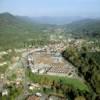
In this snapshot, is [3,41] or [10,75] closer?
[10,75]

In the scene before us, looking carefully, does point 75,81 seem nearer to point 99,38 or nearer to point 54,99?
point 54,99

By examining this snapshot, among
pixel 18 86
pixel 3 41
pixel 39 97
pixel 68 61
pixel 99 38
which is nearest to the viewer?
pixel 39 97

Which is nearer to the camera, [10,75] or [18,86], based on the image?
[18,86]

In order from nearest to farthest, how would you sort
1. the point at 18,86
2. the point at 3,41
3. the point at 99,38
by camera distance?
the point at 18,86 → the point at 3,41 → the point at 99,38

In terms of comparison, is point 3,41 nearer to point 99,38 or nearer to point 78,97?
point 99,38

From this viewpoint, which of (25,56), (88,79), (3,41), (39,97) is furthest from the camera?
(3,41)

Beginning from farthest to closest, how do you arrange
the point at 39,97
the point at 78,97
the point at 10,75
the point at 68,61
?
the point at 68,61, the point at 10,75, the point at 39,97, the point at 78,97

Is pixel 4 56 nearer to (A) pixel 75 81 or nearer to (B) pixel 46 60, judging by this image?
(B) pixel 46 60

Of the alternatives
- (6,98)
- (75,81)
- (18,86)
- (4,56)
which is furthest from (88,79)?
(4,56)

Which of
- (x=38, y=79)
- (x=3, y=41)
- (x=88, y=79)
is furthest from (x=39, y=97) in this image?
(x=3, y=41)
